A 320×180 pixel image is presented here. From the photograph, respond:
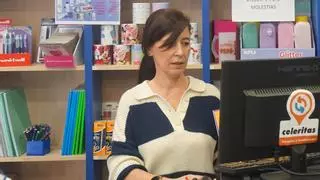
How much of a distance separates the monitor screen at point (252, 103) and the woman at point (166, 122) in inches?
18.3

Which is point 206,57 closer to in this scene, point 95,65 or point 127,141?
point 95,65

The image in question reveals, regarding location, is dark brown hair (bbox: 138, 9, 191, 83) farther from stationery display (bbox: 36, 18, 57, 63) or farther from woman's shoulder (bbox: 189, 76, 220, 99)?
stationery display (bbox: 36, 18, 57, 63)

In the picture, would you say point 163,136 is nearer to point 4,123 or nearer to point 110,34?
point 110,34

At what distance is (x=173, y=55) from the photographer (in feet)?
5.01

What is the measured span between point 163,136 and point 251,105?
0.54 metres

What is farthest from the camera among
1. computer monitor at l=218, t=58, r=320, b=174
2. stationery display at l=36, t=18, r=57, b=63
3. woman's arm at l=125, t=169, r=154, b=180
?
stationery display at l=36, t=18, r=57, b=63

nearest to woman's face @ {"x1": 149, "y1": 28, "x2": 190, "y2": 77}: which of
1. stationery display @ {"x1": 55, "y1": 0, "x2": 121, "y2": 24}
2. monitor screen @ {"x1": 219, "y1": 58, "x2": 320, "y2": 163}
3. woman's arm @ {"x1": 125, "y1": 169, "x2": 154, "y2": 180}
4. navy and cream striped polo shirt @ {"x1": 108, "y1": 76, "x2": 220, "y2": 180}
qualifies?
navy and cream striped polo shirt @ {"x1": 108, "y1": 76, "x2": 220, "y2": 180}

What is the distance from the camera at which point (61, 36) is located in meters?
2.23

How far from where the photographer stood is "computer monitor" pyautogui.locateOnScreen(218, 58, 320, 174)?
1048 mm

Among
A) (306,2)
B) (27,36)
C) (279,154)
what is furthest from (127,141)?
(306,2)

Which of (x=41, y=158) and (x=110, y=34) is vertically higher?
(x=110, y=34)

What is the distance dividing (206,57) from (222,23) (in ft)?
0.66

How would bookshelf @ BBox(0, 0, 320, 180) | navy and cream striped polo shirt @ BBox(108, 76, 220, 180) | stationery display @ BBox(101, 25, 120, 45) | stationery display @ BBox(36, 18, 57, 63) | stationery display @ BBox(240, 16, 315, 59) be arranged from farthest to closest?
bookshelf @ BBox(0, 0, 320, 180), stationery display @ BBox(36, 18, 57, 63), stationery display @ BBox(101, 25, 120, 45), stationery display @ BBox(240, 16, 315, 59), navy and cream striped polo shirt @ BBox(108, 76, 220, 180)

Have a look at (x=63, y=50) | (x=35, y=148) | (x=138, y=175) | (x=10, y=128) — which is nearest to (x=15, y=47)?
(x=63, y=50)
